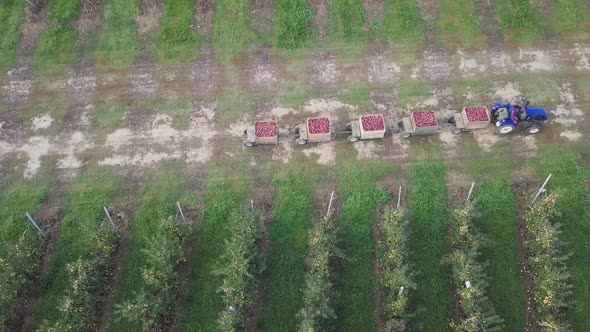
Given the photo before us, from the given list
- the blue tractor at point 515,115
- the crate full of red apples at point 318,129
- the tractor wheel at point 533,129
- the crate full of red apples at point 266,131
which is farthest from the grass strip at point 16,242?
the tractor wheel at point 533,129

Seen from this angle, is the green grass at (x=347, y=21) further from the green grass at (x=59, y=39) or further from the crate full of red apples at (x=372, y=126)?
the green grass at (x=59, y=39)

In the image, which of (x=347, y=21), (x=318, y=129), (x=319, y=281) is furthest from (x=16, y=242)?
(x=347, y=21)

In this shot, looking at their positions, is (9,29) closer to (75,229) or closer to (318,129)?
(75,229)

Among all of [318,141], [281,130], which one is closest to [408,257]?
[318,141]

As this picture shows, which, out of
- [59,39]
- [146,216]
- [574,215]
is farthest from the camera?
[59,39]

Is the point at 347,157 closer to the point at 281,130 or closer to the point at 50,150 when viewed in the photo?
the point at 281,130

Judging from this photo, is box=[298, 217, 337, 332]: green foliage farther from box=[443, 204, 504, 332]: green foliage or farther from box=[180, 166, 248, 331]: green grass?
box=[443, 204, 504, 332]: green foliage
